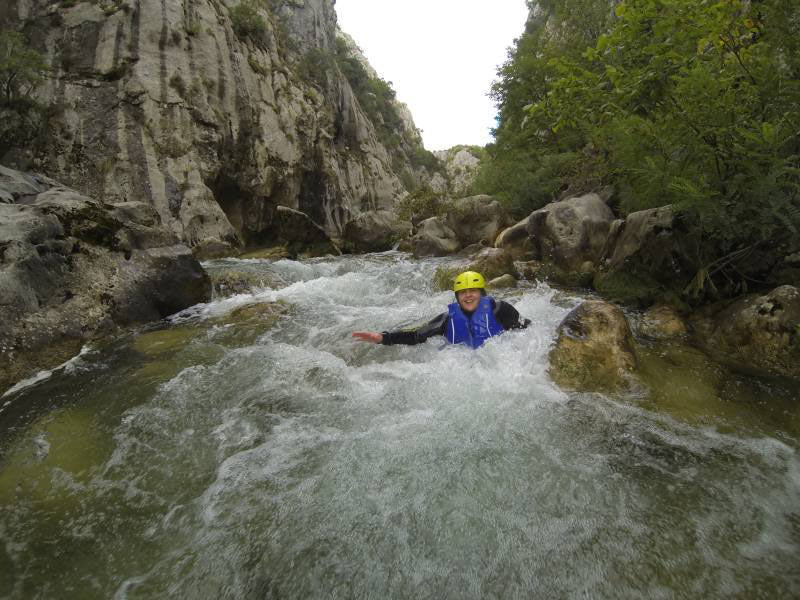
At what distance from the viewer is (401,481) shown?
113 inches

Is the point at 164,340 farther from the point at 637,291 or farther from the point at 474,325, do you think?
the point at 637,291

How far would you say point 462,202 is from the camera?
16984 millimetres

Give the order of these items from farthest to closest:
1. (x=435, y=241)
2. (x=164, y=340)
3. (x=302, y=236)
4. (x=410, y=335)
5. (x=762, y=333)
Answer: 1. (x=302, y=236)
2. (x=435, y=241)
3. (x=164, y=340)
4. (x=410, y=335)
5. (x=762, y=333)

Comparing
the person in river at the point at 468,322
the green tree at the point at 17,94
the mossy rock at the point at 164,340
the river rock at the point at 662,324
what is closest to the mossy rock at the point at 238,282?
the mossy rock at the point at 164,340

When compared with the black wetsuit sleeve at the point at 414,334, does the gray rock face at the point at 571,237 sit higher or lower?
higher

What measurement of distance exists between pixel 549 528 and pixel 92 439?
3.68 m

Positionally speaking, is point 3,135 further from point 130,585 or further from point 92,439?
point 130,585

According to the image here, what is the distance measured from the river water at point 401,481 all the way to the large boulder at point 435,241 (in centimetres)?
1149

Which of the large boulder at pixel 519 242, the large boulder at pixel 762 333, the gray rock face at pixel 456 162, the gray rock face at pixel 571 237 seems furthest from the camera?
the gray rock face at pixel 456 162

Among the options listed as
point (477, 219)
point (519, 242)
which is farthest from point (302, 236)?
point (519, 242)

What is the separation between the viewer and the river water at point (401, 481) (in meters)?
2.17

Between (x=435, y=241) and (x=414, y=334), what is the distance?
38.3 feet

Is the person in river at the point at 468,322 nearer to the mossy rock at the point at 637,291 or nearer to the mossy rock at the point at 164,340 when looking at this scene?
the mossy rock at the point at 637,291

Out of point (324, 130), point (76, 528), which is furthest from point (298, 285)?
point (324, 130)
